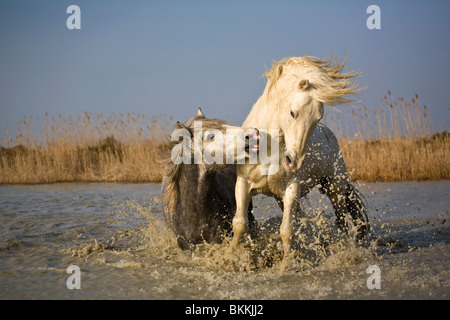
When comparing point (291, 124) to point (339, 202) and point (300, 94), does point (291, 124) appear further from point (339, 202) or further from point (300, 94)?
point (339, 202)

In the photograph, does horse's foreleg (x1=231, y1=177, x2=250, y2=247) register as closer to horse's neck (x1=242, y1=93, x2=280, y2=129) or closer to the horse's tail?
horse's neck (x1=242, y1=93, x2=280, y2=129)

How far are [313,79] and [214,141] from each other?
990mm

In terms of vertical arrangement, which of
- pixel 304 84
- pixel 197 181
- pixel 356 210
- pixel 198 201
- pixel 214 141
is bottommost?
pixel 356 210

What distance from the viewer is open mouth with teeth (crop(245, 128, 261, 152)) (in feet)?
12.2

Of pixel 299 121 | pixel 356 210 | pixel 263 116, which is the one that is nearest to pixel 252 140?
pixel 263 116

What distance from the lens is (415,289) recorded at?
3543mm

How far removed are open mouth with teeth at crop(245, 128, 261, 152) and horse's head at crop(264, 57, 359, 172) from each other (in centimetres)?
22

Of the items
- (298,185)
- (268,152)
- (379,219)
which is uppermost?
(268,152)

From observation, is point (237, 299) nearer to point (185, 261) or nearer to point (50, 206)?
point (185, 261)

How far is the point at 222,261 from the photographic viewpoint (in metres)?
4.28

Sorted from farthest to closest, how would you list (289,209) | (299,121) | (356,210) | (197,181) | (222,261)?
(356,210)
(197,181)
(222,261)
(289,209)
(299,121)

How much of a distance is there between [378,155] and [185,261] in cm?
766
